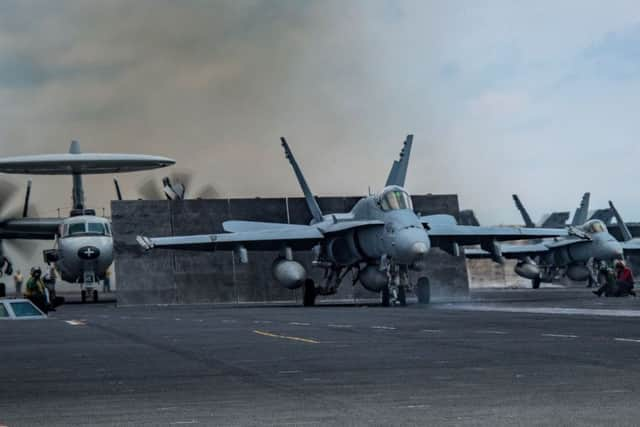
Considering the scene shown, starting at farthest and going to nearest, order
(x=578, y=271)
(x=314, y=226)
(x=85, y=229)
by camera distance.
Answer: (x=578, y=271) → (x=85, y=229) → (x=314, y=226)

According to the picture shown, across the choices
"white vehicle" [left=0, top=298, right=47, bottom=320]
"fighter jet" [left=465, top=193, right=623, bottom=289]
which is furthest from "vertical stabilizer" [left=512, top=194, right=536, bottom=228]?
"white vehicle" [left=0, top=298, right=47, bottom=320]

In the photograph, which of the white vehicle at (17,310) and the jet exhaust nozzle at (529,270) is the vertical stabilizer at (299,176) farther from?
the jet exhaust nozzle at (529,270)

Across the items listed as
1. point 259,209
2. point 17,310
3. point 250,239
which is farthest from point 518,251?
point 17,310

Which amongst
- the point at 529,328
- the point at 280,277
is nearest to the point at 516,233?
the point at 280,277

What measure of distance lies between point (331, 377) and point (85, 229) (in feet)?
167

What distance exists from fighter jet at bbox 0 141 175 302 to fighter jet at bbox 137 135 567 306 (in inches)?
522

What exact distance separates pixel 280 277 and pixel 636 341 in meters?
31.0

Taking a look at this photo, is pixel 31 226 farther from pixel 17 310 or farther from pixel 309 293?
pixel 17 310

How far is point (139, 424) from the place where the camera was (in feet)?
31.0

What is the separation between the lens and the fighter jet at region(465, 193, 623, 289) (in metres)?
66.2

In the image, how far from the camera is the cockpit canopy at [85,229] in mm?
62562

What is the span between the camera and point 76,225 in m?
62.8

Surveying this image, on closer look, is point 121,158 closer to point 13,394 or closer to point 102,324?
point 102,324

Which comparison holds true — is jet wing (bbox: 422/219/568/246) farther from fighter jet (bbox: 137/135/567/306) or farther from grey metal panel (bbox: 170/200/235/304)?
grey metal panel (bbox: 170/200/235/304)
